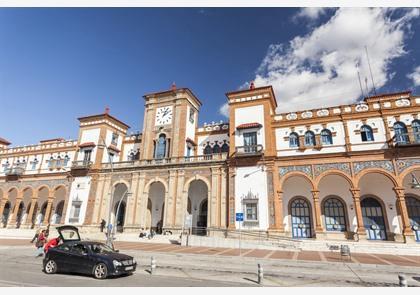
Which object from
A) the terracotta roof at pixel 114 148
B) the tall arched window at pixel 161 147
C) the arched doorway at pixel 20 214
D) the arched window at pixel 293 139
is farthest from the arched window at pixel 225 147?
the arched doorway at pixel 20 214

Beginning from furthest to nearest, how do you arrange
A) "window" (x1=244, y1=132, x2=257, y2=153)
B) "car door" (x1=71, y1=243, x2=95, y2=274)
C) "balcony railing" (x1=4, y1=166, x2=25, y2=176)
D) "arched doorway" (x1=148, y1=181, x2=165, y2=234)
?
1. "balcony railing" (x1=4, y1=166, x2=25, y2=176)
2. "arched doorway" (x1=148, y1=181, x2=165, y2=234)
3. "window" (x1=244, y1=132, x2=257, y2=153)
4. "car door" (x1=71, y1=243, x2=95, y2=274)

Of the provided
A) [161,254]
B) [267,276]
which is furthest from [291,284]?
[161,254]

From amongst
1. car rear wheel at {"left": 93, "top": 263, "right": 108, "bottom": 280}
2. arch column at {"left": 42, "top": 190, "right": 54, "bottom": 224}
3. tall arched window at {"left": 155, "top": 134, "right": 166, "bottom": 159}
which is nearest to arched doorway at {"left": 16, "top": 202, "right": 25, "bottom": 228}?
arch column at {"left": 42, "top": 190, "right": 54, "bottom": 224}

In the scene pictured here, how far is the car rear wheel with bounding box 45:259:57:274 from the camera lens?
10133 millimetres

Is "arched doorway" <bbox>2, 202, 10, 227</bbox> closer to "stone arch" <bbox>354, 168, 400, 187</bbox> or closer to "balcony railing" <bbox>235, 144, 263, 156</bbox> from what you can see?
"balcony railing" <bbox>235, 144, 263, 156</bbox>

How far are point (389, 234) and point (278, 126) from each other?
13.2 metres

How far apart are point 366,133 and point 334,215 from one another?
7.97 metres

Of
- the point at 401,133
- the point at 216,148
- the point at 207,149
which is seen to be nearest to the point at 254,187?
the point at 216,148

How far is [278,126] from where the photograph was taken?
82.0 feet

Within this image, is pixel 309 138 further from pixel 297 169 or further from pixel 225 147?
pixel 225 147

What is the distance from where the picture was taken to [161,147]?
2970cm

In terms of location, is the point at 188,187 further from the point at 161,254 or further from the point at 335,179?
the point at 335,179

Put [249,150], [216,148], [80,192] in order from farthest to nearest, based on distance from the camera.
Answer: [80,192] < [216,148] < [249,150]

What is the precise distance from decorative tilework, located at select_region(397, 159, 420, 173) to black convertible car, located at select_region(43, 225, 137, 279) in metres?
21.3
